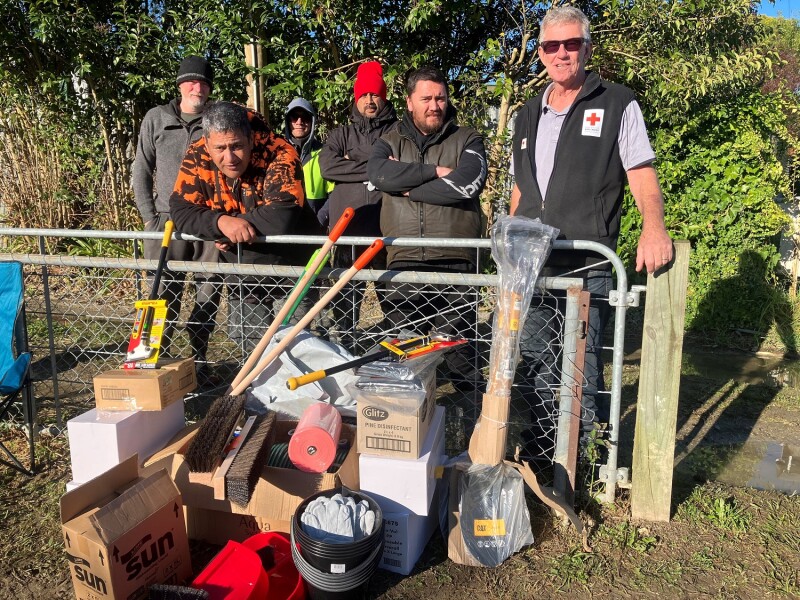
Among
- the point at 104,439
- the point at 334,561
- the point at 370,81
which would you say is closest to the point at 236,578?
the point at 334,561

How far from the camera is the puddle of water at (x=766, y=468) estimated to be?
134 inches

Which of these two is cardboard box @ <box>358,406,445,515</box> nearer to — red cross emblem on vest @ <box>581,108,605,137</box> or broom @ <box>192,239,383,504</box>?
broom @ <box>192,239,383,504</box>

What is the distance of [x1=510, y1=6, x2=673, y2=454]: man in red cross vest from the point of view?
2916mm

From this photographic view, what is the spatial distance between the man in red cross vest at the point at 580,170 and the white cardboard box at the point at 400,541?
867mm

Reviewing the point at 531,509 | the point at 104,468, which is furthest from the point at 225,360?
the point at 531,509

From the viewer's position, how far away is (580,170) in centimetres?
296

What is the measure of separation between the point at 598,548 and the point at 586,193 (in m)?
1.59

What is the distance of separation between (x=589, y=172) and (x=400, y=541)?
6.04ft

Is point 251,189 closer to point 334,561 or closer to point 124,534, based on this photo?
point 124,534

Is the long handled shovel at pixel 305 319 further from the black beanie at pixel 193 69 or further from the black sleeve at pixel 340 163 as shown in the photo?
the black beanie at pixel 193 69

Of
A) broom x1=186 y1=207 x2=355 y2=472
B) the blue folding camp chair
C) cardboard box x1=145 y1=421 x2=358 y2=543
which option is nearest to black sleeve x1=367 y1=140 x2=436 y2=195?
broom x1=186 y1=207 x2=355 y2=472

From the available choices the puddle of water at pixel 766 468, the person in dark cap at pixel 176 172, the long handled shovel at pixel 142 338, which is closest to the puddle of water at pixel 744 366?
the puddle of water at pixel 766 468

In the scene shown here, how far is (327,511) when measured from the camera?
93.3 inches

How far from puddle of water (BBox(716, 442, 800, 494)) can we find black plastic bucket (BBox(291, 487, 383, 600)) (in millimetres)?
2150
